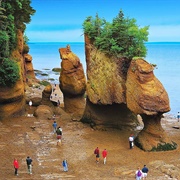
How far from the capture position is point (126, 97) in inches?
1139

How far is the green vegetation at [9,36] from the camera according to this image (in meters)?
33.9

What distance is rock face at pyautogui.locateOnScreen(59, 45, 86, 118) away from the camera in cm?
3909

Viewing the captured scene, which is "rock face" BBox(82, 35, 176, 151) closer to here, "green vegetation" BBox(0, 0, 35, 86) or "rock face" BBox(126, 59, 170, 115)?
"rock face" BBox(126, 59, 170, 115)

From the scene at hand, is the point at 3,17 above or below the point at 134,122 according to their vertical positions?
above

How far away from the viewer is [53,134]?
32.0m

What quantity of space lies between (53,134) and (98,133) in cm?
432

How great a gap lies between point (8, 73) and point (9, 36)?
423 centimetres

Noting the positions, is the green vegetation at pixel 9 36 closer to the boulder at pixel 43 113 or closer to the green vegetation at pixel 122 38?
the boulder at pixel 43 113

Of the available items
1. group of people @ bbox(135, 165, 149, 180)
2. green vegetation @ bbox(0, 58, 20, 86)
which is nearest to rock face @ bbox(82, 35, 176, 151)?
group of people @ bbox(135, 165, 149, 180)

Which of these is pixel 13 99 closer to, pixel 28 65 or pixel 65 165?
pixel 65 165

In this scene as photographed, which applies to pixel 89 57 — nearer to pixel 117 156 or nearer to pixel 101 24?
pixel 101 24

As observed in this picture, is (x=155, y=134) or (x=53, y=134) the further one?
(x=53, y=134)

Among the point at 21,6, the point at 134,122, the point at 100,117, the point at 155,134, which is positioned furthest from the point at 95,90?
the point at 21,6

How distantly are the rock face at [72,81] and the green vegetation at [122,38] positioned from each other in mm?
6850
